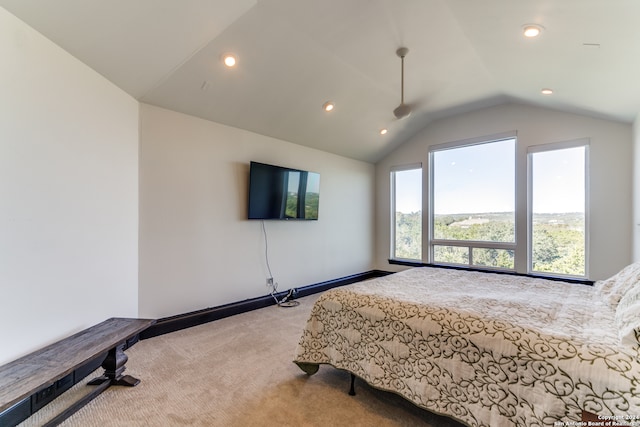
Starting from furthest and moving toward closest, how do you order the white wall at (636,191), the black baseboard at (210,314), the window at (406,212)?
the window at (406,212), the white wall at (636,191), the black baseboard at (210,314)

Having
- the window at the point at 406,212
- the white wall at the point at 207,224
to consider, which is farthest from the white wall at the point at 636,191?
the white wall at the point at 207,224

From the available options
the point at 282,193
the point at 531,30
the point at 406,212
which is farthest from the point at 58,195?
the point at 406,212

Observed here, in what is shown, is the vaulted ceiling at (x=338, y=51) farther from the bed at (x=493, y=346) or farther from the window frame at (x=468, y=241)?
the bed at (x=493, y=346)

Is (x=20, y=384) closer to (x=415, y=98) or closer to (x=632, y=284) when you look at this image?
(x=632, y=284)

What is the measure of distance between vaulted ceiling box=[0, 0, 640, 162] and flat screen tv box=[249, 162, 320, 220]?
0.64 m

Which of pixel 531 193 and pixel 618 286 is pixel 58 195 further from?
pixel 531 193

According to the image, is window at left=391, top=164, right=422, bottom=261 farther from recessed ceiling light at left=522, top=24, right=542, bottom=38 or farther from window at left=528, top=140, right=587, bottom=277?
recessed ceiling light at left=522, top=24, right=542, bottom=38

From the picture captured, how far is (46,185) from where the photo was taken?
2.05 m

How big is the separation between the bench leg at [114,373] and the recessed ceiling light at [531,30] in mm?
3951

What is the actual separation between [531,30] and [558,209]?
9.45 feet

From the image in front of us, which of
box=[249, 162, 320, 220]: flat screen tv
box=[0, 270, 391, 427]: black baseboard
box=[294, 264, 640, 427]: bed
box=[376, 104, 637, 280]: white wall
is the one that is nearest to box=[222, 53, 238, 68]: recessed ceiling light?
box=[249, 162, 320, 220]: flat screen tv

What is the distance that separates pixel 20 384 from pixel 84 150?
1718mm

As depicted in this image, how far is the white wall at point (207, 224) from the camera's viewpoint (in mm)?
3068

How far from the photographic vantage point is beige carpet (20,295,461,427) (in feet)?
5.83
